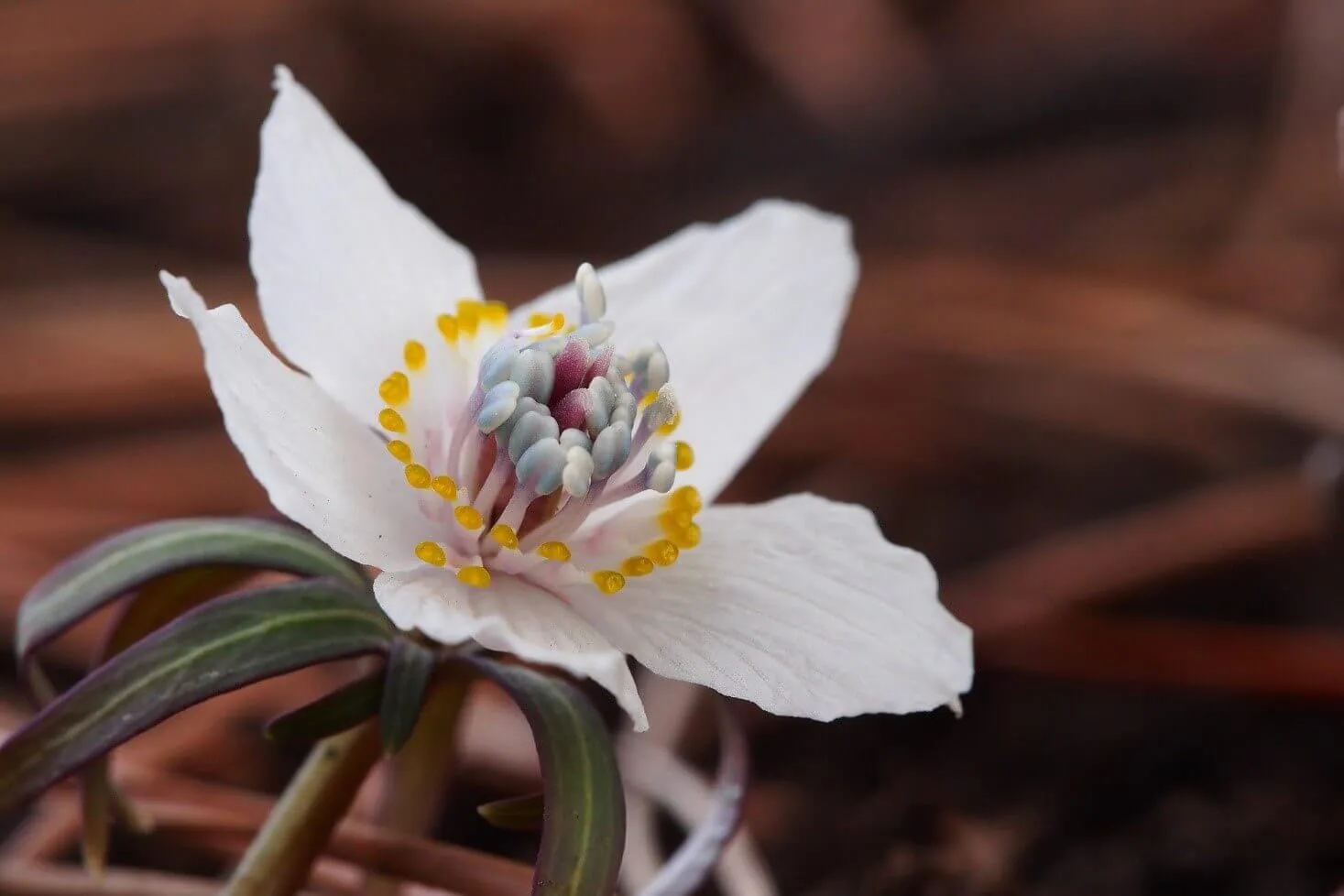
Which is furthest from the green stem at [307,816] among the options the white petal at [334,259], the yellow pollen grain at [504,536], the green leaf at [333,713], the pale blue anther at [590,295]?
the pale blue anther at [590,295]

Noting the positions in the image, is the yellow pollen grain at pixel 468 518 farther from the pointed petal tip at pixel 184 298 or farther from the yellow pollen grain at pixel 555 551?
the pointed petal tip at pixel 184 298

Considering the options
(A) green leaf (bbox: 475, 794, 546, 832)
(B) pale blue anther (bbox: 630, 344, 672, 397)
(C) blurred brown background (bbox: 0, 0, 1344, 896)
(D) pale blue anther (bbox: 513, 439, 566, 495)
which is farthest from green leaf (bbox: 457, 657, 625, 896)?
(C) blurred brown background (bbox: 0, 0, 1344, 896)

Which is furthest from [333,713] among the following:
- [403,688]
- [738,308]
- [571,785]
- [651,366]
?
[738,308]

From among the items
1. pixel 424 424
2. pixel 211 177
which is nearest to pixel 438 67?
pixel 211 177

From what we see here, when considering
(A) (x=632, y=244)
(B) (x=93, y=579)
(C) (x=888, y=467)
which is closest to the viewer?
(B) (x=93, y=579)

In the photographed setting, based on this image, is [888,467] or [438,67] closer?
[888,467]

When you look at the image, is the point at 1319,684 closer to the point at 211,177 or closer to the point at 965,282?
the point at 965,282
